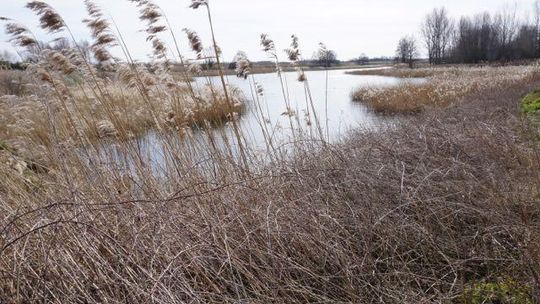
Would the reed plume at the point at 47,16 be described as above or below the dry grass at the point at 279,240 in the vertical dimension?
above

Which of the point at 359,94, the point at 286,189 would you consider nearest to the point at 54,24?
the point at 286,189

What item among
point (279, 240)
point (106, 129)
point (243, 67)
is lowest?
point (279, 240)

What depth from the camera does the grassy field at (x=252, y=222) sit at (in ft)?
5.92

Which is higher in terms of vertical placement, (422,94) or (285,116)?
(285,116)

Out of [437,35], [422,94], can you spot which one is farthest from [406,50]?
[422,94]

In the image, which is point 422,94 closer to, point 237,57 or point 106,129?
point 237,57

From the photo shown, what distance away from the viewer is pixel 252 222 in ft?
7.89

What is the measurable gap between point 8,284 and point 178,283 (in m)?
0.89

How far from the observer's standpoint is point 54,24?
296cm

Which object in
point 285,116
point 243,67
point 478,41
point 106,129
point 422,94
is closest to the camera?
point 106,129

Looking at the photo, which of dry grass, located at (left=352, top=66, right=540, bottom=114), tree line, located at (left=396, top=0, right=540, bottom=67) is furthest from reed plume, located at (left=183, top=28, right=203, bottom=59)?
tree line, located at (left=396, top=0, right=540, bottom=67)

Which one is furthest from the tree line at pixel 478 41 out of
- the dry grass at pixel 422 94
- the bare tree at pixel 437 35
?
the dry grass at pixel 422 94

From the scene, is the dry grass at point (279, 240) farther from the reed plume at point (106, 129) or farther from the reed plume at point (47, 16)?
the reed plume at point (47, 16)

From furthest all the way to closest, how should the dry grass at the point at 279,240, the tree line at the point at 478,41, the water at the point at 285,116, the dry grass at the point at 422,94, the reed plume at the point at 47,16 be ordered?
the tree line at the point at 478,41 < the dry grass at the point at 422,94 < the water at the point at 285,116 < the reed plume at the point at 47,16 < the dry grass at the point at 279,240
